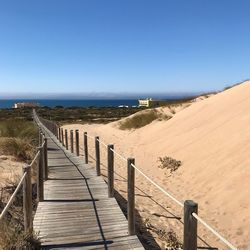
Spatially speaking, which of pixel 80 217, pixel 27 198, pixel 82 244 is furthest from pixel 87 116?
pixel 82 244

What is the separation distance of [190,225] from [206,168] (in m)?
8.01

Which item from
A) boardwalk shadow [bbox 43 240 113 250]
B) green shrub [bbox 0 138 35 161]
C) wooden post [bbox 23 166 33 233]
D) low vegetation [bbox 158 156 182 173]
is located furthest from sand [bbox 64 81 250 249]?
green shrub [bbox 0 138 35 161]

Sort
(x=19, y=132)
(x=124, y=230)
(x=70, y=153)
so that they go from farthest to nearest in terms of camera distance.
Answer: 1. (x=19, y=132)
2. (x=70, y=153)
3. (x=124, y=230)

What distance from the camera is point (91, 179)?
11023mm

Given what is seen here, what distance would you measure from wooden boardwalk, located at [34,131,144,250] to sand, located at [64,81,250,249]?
0.92m

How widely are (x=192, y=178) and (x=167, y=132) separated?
27.6 ft

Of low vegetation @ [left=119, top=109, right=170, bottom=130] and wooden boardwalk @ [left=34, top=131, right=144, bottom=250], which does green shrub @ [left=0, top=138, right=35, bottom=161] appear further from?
low vegetation @ [left=119, top=109, right=170, bottom=130]

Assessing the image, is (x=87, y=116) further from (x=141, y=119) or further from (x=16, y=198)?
(x=16, y=198)

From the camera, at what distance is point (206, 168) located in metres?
12.1

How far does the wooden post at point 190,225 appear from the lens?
422cm

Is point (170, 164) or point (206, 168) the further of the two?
point (170, 164)

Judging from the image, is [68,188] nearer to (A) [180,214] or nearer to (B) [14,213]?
(B) [14,213]

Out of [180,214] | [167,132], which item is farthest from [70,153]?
[180,214]

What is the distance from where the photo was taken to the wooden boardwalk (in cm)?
612
